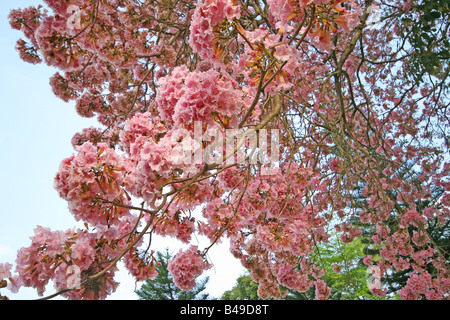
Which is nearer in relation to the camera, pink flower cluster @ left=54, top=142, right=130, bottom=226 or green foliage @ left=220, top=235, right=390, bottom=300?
pink flower cluster @ left=54, top=142, right=130, bottom=226

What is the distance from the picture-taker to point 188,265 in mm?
2463

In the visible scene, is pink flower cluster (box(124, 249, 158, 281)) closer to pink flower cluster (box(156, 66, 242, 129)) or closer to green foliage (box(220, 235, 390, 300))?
pink flower cluster (box(156, 66, 242, 129))

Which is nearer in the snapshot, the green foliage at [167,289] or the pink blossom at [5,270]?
the pink blossom at [5,270]

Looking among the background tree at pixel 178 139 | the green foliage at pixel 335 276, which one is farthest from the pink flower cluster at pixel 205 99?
the green foliage at pixel 335 276

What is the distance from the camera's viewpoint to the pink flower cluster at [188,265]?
247 centimetres

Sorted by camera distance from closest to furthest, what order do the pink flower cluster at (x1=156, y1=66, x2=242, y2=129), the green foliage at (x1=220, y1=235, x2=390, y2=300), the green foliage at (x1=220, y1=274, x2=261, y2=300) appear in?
the pink flower cluster at (x1=156, y1=66, x2=242, y2=129) < the green foliage at (x1=220, y1=235, x2=390, y2=300) < the green foliage at (x1=220, y1=274, x2=261, y2=300)

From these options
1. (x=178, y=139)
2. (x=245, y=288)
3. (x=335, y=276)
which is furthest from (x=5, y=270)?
(x=245, y=288)

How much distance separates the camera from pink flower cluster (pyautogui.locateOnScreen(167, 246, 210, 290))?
2.47 meters

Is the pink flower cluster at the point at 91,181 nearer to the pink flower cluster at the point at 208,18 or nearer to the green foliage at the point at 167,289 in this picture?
the pink flower cluster at the point at 208,18

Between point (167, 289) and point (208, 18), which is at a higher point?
point (208, 18)

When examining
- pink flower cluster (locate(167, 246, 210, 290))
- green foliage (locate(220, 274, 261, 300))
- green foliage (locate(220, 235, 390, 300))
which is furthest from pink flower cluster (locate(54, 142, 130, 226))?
green foliage (locate(220, 274, 261, 300))

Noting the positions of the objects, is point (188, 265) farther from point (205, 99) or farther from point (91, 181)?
point (205, 99)

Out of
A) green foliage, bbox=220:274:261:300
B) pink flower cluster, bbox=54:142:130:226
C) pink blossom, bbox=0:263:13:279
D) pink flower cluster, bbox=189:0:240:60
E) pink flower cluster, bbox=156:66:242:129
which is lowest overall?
green foliage, bbox=220:274:261:300
